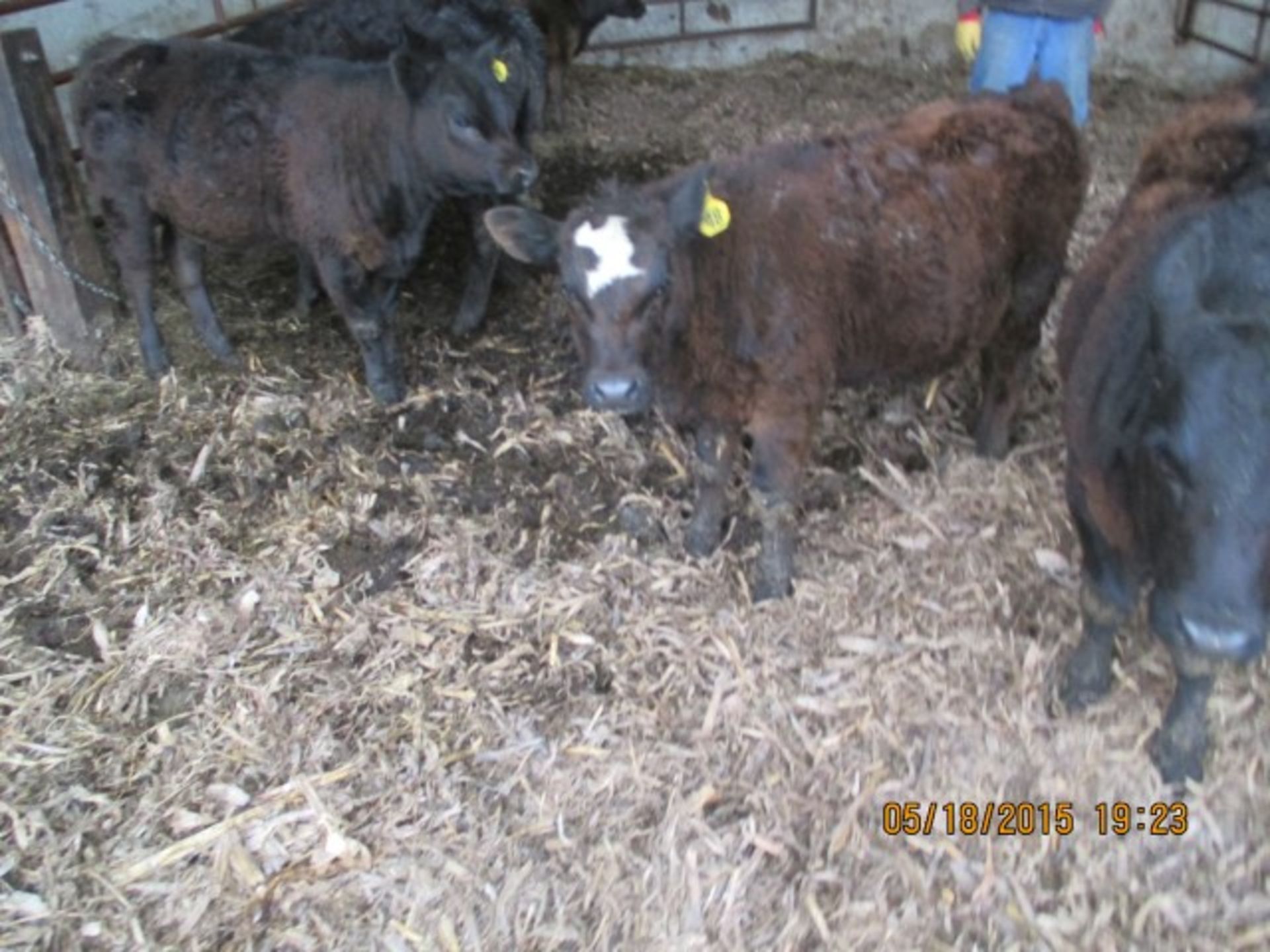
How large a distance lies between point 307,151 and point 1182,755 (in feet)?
14.0

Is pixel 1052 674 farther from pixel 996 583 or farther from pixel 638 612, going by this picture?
pixel 638 612

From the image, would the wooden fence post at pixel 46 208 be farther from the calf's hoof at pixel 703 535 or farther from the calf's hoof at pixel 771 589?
the calf's hoof at pixel 771 589

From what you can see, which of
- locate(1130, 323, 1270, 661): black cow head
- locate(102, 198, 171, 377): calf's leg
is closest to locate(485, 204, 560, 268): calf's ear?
locate(1130, 323, 1270, 661): black cow head

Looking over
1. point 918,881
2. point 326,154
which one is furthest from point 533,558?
point 326,154

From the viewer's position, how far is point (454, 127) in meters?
5.02

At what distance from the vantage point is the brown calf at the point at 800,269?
3566 millimetres

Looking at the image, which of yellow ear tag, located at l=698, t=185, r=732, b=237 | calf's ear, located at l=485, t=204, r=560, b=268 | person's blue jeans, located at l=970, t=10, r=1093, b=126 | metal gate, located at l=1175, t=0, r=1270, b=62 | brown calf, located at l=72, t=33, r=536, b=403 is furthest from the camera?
metal gate, located at l=1175, t=0, r=1270, b=62

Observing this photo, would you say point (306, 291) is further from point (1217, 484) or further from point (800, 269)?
point (1217, 484)

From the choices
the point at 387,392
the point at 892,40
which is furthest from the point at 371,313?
the point at 892,40

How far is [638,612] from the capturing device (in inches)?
157

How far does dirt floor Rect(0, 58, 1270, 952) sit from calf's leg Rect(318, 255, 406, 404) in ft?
0.68

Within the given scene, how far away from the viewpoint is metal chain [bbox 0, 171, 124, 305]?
17.0 feet

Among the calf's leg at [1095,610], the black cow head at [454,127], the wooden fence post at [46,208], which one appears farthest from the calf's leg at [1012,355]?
the wooden fence post at [46,208]
